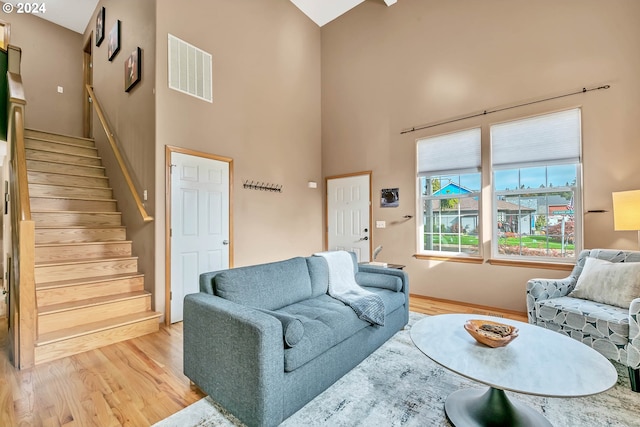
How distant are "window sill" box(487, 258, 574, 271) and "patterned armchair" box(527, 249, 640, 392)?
1.61 feet

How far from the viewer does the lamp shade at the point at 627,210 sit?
8.12 ft

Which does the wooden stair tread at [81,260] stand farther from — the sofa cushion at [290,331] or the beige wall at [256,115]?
the sofa cushion at [290,331]

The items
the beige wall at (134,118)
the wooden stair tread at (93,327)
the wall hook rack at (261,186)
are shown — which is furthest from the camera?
the wall hook rack at (261,186)

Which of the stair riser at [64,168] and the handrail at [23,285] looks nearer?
the handrail at [23,285]

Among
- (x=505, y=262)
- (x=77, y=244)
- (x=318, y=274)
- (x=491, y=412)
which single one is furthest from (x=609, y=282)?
(x=77, y=244)

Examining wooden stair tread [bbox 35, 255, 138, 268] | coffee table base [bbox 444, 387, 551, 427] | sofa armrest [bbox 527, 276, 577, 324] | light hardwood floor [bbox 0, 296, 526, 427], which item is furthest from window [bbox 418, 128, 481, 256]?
wooden stair tread [bbox 35, 255, 138, 268]

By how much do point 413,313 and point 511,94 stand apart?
9.99 feet

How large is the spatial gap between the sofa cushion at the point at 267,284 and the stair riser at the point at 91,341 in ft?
4.84

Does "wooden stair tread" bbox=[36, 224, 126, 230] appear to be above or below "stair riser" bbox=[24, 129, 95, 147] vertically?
below

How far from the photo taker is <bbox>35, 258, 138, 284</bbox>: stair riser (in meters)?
2.88

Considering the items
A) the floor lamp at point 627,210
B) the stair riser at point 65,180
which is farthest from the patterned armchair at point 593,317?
the stair riser at point 65,180

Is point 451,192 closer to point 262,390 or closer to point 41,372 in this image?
point 262,390

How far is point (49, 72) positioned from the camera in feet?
18.0

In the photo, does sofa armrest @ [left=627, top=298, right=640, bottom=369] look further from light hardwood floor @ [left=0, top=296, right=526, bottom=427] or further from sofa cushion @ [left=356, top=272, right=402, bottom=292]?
light hardwood floor @ [left=0, top=296, right=526, bottom=427]
